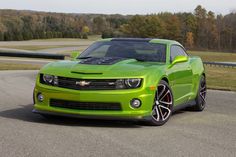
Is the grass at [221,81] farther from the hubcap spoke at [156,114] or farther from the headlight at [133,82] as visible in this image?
the headlight at [133,82]

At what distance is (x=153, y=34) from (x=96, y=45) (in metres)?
147

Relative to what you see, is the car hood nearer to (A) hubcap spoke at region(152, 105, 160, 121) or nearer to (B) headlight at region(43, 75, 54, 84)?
(B) headlight at region(43, 75, 54, 84)

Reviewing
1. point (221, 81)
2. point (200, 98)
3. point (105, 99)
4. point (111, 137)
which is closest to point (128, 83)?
point (105, 99)

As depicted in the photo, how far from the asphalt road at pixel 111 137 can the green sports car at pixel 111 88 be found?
0.22m

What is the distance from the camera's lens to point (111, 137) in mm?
6543

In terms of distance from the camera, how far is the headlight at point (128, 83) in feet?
24.0

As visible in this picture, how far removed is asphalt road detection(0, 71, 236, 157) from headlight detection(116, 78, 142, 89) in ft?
1.97

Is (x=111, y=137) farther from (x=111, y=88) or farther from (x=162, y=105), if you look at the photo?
(x=162, y=105)

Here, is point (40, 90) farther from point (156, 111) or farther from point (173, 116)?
point (173, 116)

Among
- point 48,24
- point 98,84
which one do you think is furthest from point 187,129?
point 48,24

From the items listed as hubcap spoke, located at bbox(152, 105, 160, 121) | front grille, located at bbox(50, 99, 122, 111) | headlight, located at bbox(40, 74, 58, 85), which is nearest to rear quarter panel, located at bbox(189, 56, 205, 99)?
hubcap spoke, located at bbox(152, 105, 160, 121)

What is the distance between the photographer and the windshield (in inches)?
339

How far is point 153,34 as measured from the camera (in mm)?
155625

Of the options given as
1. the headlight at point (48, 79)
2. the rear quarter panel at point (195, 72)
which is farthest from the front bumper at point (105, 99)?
the rear quarter panel at point (195, 72)
